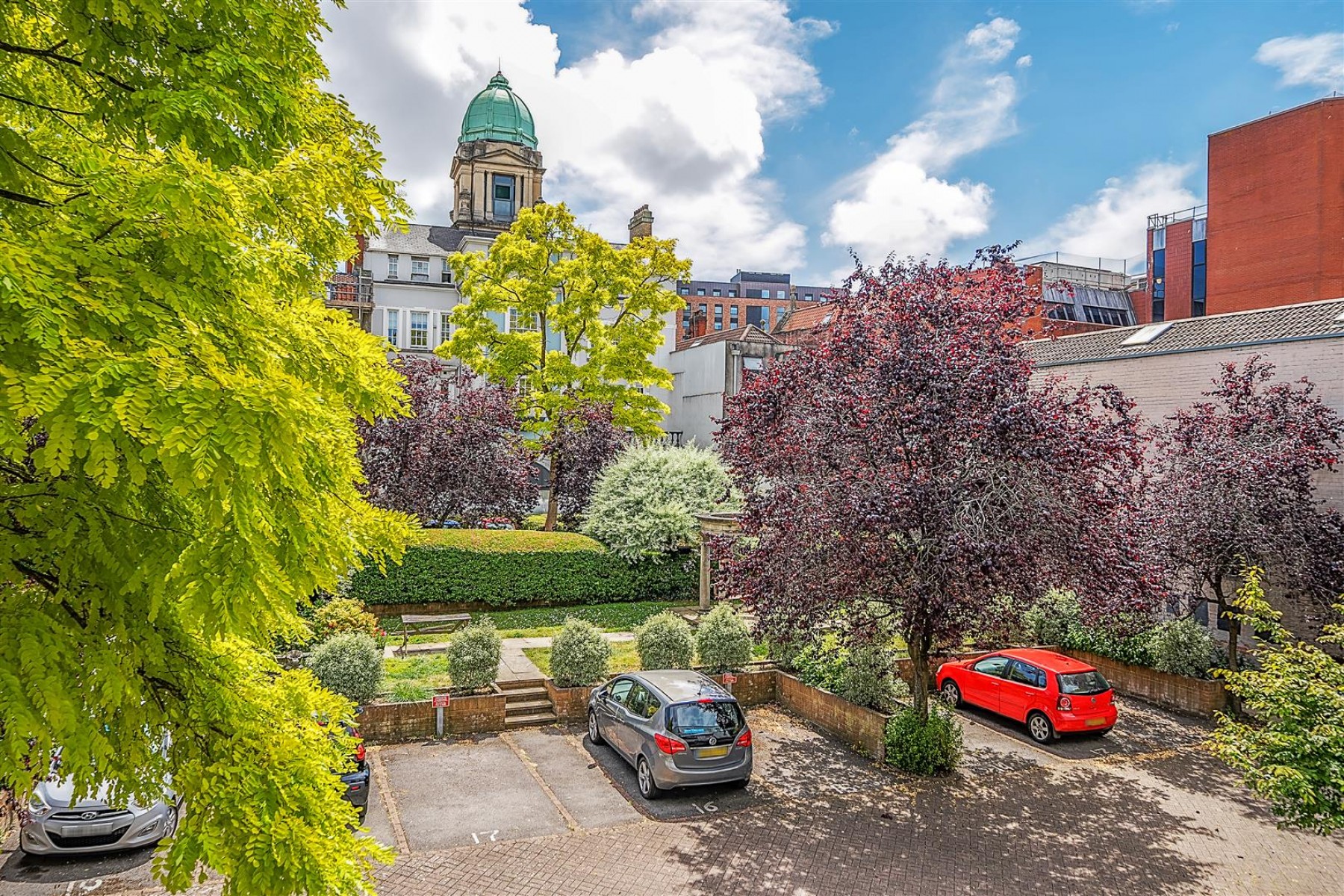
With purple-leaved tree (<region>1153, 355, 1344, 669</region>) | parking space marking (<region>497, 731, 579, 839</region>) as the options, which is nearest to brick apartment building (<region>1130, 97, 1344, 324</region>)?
purple-leaved tree (<region>1153, 355, 1344, 669</region>)

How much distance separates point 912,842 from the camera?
11117 millimetres

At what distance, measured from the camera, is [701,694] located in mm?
12562

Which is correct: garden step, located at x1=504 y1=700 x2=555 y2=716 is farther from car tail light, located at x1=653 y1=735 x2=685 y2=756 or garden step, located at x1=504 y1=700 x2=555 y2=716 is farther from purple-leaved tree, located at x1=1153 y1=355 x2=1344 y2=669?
purple-leaved tree, located at x1=1153 y1=355 x2=1344 y2=669

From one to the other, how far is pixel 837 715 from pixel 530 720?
5822 millimetres

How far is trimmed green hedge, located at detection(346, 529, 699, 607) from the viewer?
22391 millimetres

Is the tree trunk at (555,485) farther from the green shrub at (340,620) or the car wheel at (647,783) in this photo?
the car wheel at (647,783)

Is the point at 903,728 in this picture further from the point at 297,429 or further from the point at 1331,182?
the point at 1331,182

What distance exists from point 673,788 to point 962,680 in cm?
801

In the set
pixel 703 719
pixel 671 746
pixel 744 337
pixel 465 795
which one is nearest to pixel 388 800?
pixel 465 795

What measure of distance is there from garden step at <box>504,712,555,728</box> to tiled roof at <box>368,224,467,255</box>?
3554cm

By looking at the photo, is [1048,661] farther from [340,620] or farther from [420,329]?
[420,329]

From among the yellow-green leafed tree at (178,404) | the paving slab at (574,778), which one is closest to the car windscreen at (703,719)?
the paving slab at (574,778)

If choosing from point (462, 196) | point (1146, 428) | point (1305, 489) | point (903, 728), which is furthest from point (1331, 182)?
point (462, 196)

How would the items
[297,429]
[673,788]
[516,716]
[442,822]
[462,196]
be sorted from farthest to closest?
[462,196] → [516,716] → [673,788] → [442,822] → [297,429]
